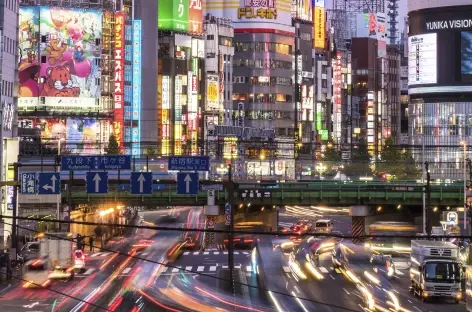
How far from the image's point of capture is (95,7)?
162 meters

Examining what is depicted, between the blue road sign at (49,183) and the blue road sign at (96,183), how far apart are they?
226 cm

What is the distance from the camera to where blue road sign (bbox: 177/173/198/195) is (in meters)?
75.9

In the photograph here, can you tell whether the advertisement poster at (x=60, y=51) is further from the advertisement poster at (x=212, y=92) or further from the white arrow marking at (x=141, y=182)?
the white arrow marking at (x=141, y=182)

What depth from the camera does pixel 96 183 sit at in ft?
248

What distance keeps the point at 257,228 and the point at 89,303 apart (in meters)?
60.1

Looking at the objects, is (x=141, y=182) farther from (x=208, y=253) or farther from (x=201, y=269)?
(x=208, y=253)

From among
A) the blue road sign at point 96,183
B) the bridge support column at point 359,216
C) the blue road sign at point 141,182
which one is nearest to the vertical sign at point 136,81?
the bridge support column at point 359,216

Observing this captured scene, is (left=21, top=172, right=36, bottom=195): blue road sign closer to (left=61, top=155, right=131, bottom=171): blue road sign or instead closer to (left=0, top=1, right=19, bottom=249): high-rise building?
(left=61, top=155, right=131, bottom=171): blue road sign

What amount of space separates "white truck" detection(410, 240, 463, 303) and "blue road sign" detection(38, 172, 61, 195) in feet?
74.4

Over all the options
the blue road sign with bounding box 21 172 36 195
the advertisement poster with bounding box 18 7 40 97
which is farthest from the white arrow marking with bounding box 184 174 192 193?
the advertisement poster with bounding box 18 7 40 97

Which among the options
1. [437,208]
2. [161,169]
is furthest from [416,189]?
[161,169]

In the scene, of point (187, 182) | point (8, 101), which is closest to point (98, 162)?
point (187, 182)

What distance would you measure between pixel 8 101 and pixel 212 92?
96.7 meters

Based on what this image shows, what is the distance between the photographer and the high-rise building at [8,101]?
308 ft
